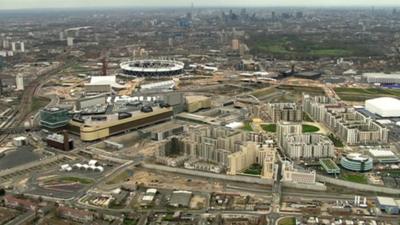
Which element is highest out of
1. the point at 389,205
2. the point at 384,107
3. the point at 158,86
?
the point at 384,107

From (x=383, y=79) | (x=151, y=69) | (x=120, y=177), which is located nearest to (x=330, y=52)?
(x=383, y=79)

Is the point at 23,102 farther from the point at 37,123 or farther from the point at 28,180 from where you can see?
the point at 28,180

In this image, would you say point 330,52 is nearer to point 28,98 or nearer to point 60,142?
point 28,98

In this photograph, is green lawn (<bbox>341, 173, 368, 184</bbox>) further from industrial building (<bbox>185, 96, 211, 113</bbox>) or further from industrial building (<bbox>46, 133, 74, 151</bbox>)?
industrial building (<bbox>185, 96, 211, 113</bbox>)

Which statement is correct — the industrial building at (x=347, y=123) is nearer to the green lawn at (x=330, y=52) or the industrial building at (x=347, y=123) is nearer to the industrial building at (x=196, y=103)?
the industrial building at (x=196, y=103)

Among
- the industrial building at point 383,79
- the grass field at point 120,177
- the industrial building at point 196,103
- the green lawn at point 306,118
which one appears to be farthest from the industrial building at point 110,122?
the industrial building at point 383,79
